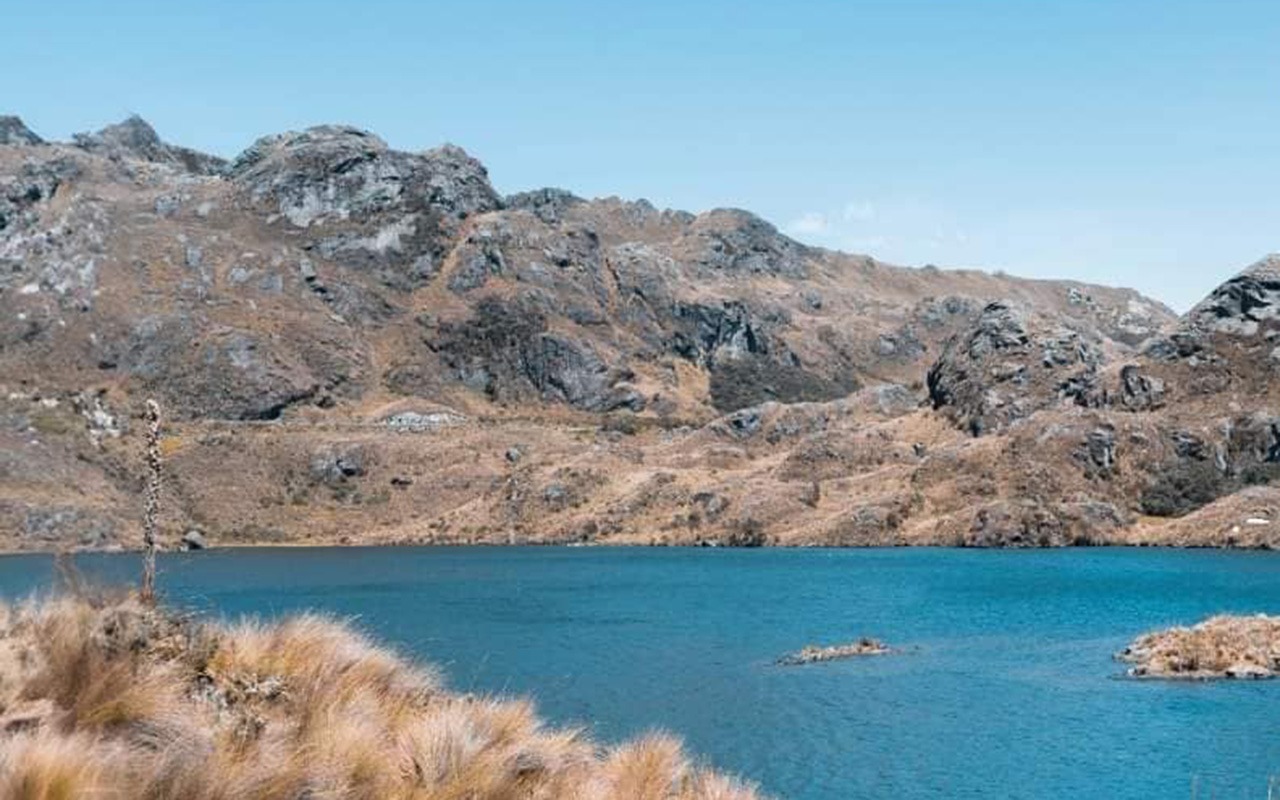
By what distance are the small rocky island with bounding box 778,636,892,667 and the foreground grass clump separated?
157ft

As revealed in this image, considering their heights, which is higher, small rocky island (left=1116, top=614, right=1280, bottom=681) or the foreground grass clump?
the foreground grass clump

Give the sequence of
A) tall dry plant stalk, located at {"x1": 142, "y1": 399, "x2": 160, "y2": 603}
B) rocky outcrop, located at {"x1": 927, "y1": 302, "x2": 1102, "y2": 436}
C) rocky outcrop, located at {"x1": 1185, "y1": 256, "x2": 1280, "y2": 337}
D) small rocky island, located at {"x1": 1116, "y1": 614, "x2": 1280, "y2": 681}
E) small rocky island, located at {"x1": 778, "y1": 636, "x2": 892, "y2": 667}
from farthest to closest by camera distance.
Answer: rocky outcrop, located at {"x1": 927, "y1": 302, "x2": 1102, "y2": 436} < rocky outcrop, located at {"x1": 1185, "y1": 256, "x2": 1280, "y2": 337} < small rocky island, located at {"x1": 778, "y1": 636, "x2": 892, "y2": 667} < small rocky island, located at {"x1": 1116, "y1": 614, "x2": 1280, "y2": 681} < tall dry plant stalk, located at {"x1": 142, "y1": 399, "x2": 160, "y2": 603}

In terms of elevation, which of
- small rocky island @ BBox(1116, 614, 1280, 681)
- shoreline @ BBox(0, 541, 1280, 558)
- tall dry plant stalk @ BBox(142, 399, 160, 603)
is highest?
tall dry plant stalk @ BBox(142, 399, 160, 603)

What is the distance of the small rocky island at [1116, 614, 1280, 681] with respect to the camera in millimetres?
52375

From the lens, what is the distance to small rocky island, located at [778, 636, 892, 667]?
60406mm

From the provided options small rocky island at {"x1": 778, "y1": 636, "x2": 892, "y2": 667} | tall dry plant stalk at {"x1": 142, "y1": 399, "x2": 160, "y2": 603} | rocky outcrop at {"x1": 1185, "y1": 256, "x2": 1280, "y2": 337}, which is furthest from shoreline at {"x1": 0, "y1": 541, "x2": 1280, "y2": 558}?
tall dry plant stalk at {"x1": 142, "y1": 399, "x2": 160, "y2": 603}

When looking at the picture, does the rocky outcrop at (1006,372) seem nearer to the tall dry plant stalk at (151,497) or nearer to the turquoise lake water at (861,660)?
the turquoise lake water at (861,660)

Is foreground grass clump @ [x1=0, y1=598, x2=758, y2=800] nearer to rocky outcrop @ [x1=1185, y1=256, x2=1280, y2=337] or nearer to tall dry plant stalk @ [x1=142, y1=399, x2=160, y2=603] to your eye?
tall dry plant stalk @ [x1=142, y1=399, x2=160, y2=603]

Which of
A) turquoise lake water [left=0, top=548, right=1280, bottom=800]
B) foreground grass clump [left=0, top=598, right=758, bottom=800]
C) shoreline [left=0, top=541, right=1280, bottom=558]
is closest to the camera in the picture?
foreground grass clump [left=0, top=598, right=758, bottom=800]

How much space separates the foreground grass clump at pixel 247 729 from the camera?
913 cm

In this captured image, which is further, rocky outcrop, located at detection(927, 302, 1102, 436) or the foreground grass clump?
rocky outcrop, located at detection(927, 302, 1102, 436)

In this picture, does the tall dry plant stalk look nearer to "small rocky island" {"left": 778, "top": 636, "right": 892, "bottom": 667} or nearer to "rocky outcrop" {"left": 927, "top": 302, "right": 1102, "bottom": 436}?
"small rocky island" {"left": 778, "top": 636, "right": 892, "bottom": 667}

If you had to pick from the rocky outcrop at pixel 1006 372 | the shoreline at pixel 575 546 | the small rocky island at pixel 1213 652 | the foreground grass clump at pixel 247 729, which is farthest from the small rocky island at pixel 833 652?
the rocky outcrop at pixel 1006 372

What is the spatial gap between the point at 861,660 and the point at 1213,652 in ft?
49.4
